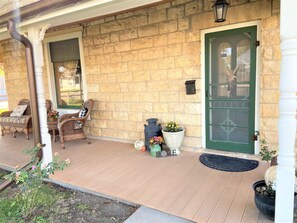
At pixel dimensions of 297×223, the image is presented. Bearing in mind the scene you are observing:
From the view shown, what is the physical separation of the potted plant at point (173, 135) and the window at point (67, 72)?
8.44ft

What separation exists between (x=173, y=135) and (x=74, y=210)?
6.33ft

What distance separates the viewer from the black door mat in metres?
3.20

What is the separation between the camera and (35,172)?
2559 millimetres

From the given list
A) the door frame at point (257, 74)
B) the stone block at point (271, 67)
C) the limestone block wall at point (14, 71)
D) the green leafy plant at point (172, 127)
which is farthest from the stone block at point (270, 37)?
the limestone block wall at point (14, 71)

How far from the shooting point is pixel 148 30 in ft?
13.5

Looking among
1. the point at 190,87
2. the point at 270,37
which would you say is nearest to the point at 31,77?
the point at 190,87

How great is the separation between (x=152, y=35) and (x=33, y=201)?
3148 mm

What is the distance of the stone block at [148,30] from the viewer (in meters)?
4.04

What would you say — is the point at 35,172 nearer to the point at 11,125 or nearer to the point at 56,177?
the point at 56,177

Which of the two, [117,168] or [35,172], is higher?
[35,172]

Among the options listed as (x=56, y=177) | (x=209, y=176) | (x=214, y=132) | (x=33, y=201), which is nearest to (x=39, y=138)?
(x=56, y=177)

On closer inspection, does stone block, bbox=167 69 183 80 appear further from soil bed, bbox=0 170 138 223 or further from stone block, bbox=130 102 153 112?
soil bed, bbox=0 170 138 223

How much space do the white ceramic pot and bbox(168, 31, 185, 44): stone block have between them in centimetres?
153

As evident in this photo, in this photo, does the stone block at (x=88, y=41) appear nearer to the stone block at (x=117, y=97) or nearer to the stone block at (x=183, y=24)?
the stone block at (x=117, y=97)
